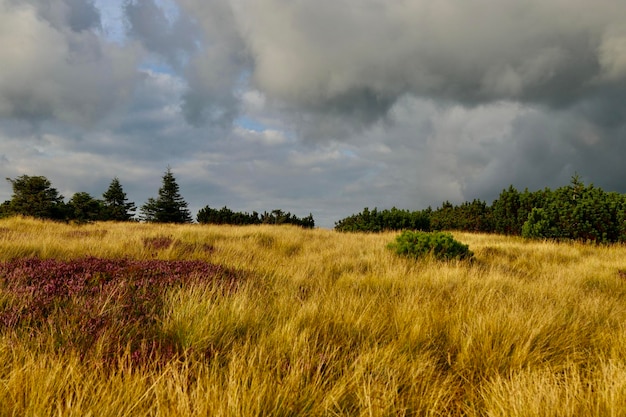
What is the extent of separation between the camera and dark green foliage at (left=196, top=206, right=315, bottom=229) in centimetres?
2952

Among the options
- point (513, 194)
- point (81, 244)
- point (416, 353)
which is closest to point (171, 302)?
point (416, 353)

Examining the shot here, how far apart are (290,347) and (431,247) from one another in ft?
23.4

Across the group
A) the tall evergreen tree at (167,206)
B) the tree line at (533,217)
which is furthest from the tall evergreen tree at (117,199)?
the tree line at (533,217)

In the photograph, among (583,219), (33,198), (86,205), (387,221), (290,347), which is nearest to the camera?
(290,347)

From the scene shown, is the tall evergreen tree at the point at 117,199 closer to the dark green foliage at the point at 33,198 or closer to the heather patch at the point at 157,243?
the dark green foliage at the point at 33,198

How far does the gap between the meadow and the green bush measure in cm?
258

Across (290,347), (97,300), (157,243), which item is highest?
(157,243)

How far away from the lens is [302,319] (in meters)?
3.76

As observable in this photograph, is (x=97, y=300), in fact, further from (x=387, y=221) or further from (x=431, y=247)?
(x=387, y=221)

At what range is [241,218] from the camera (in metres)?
29.7

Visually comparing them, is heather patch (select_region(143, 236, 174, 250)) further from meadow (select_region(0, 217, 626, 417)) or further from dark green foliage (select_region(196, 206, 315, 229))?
dark green foliage (select_region(196, 206, 315, 229))

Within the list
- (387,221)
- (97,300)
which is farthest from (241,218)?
(97,300)

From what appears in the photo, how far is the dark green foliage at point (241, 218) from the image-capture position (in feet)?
96.8

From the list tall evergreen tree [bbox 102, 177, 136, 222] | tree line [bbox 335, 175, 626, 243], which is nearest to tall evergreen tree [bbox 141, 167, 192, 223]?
tall evergreen tree [bbox 102, 177, 136, 222]
